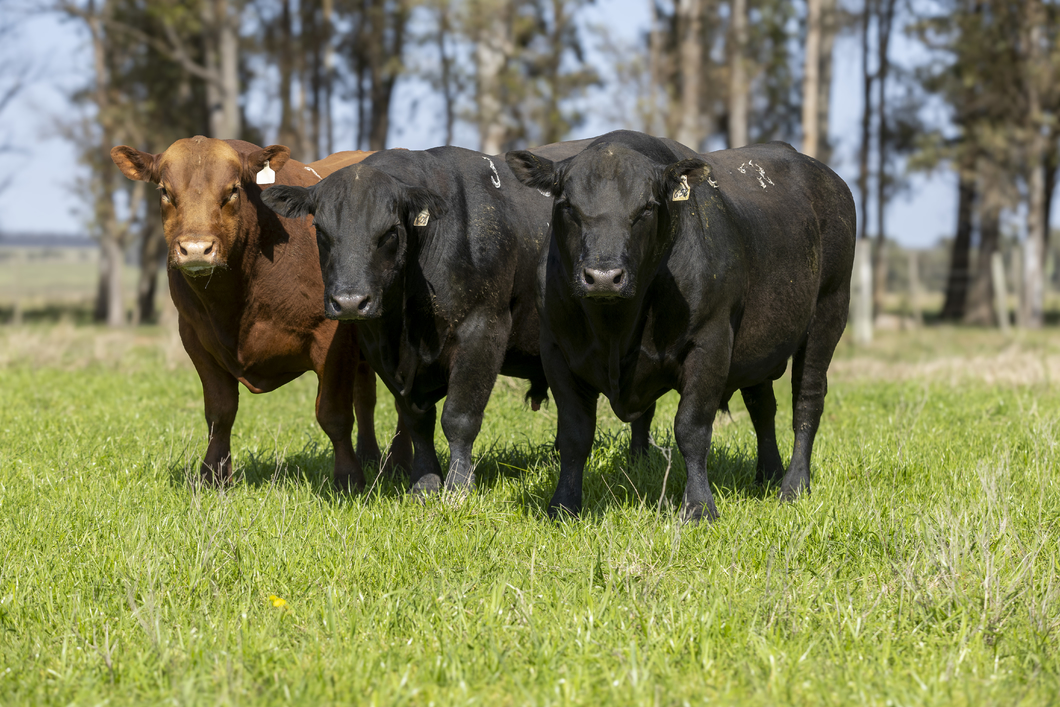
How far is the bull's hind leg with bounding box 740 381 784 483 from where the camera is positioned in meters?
6.21

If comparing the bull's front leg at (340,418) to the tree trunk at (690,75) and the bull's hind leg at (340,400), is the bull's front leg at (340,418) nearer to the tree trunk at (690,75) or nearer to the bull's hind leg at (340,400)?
the bull's hind leg at (340,400)

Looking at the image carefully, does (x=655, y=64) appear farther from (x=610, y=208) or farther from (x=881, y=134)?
(x=610, y=208)

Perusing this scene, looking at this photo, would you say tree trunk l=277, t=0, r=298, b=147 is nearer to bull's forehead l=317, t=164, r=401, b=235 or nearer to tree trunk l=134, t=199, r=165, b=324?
tree trunk l=134, t=199, r=165, b=324

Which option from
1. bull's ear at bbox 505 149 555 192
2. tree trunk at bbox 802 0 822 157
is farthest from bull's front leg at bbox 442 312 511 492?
tree trunk at bbox 802 0 822 157

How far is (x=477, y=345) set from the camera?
5.55 metres

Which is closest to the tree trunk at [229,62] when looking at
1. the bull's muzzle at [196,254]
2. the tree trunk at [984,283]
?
the bull's muzzle at [196,254]

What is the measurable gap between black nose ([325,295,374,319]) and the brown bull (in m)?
0.95

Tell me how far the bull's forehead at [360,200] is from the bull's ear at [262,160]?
722mm

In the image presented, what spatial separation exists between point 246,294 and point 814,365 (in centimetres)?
351

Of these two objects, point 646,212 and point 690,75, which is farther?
point 690,75

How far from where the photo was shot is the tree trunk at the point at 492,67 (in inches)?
923

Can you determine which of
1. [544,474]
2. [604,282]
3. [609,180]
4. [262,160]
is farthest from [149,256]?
[604,282]

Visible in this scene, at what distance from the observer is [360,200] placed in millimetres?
5090

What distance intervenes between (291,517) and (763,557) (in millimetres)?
2236
